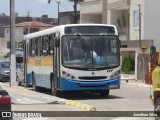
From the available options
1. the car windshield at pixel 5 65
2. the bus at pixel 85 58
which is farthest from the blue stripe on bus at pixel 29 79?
the car windshield at pixel 5 65

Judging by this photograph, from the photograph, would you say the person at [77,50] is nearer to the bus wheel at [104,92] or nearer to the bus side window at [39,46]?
the bus wheel at [104,92]

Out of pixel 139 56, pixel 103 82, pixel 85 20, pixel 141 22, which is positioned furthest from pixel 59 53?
pixel 85 20

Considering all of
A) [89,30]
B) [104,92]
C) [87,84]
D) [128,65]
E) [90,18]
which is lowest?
[128,65]

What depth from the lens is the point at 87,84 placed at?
2177 centimetres

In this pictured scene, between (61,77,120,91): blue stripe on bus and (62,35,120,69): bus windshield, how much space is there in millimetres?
657

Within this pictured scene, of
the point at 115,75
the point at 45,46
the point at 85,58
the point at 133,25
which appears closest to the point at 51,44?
the point at 45,46

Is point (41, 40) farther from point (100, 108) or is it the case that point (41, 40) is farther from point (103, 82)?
point (100, 108)

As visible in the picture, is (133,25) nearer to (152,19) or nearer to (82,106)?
(152,19)

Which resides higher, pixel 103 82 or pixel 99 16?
pixel 99 16

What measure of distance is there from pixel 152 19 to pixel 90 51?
32332 mm

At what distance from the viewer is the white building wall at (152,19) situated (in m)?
52.8

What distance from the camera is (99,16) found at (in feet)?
235

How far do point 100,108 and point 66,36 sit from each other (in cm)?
473

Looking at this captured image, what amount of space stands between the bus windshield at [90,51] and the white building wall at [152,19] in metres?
31.3
